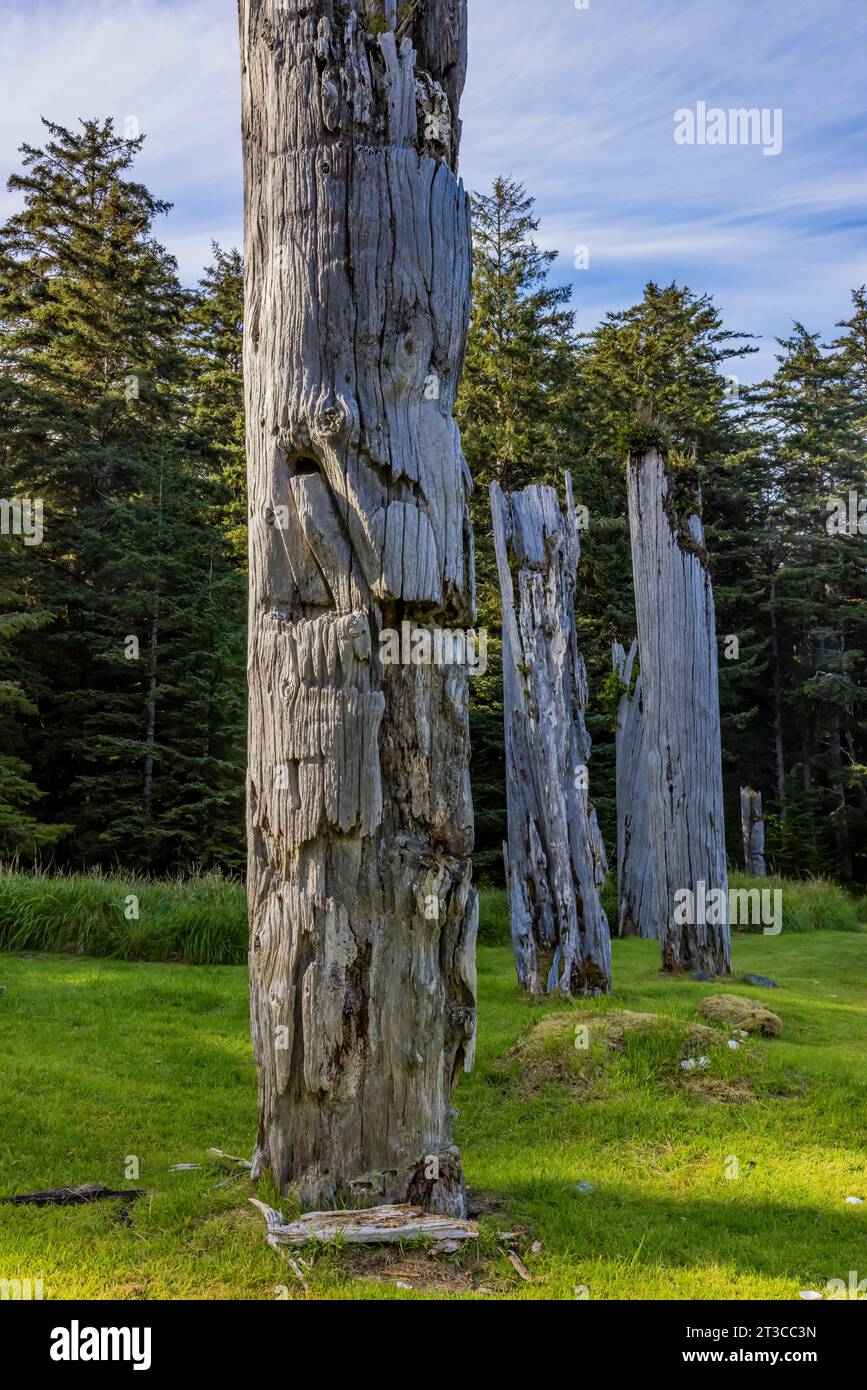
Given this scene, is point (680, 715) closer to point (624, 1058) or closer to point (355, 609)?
point (624, 1058)

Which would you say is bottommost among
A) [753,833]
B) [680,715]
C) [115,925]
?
[115,925]

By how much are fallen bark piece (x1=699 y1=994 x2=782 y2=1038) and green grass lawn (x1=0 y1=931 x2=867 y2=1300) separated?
0.14 metres

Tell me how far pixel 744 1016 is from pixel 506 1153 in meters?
2.34

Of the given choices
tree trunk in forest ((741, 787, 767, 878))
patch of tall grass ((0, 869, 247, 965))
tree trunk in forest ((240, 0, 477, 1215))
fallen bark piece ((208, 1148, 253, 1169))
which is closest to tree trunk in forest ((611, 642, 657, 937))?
patch of tall grass ((0, 869, 247, 965))

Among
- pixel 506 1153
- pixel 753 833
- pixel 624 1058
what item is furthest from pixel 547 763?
pixel 753 833

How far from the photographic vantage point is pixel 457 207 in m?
4.12

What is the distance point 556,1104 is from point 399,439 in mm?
3607

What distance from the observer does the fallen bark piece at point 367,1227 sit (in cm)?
339

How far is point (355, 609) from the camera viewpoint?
3816 mm

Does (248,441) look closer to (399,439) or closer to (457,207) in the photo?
(399,439)

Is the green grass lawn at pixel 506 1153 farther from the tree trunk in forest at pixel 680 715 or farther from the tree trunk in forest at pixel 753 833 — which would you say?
the tree trunk in forest at pixel 753 833

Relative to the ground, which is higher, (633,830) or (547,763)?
(547,763)

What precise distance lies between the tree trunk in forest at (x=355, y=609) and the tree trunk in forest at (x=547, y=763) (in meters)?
4.19

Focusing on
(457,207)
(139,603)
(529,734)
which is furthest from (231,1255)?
(139,603)
